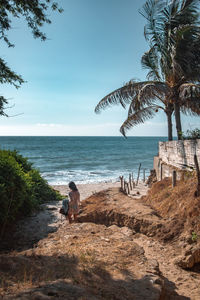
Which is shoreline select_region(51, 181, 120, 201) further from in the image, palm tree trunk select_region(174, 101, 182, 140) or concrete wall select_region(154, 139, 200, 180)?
palm tree trunk select_region(174, 101, 182, 140)

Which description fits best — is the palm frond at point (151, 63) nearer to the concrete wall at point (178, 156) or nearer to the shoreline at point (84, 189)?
the concrete wall at point (178, 156)

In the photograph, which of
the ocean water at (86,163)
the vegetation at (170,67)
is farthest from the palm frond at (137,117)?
the ocean water at (86,163)

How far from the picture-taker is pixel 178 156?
1120cm

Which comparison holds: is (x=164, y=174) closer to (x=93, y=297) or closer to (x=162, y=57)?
(x=162, y=57)

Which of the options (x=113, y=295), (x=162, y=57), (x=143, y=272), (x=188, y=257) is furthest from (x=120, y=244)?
(x=162, y=57)

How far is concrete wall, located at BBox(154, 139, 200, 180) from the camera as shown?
31.4ft

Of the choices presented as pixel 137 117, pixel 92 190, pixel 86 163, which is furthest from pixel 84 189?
pixel 86 163

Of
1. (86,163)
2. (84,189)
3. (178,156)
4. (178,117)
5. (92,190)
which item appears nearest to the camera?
(178,156)

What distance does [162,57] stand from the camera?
1174 cm

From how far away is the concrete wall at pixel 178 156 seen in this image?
956 centimetres

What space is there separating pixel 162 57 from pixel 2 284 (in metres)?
12.2

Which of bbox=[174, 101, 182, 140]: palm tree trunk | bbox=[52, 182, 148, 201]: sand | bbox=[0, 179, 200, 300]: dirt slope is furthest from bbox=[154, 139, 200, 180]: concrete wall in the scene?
bbox=[52, 182, 148, 201]: sand

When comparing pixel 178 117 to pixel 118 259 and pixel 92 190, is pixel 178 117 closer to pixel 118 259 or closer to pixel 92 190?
pixel 118 259

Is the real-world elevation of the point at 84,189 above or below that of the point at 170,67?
below
